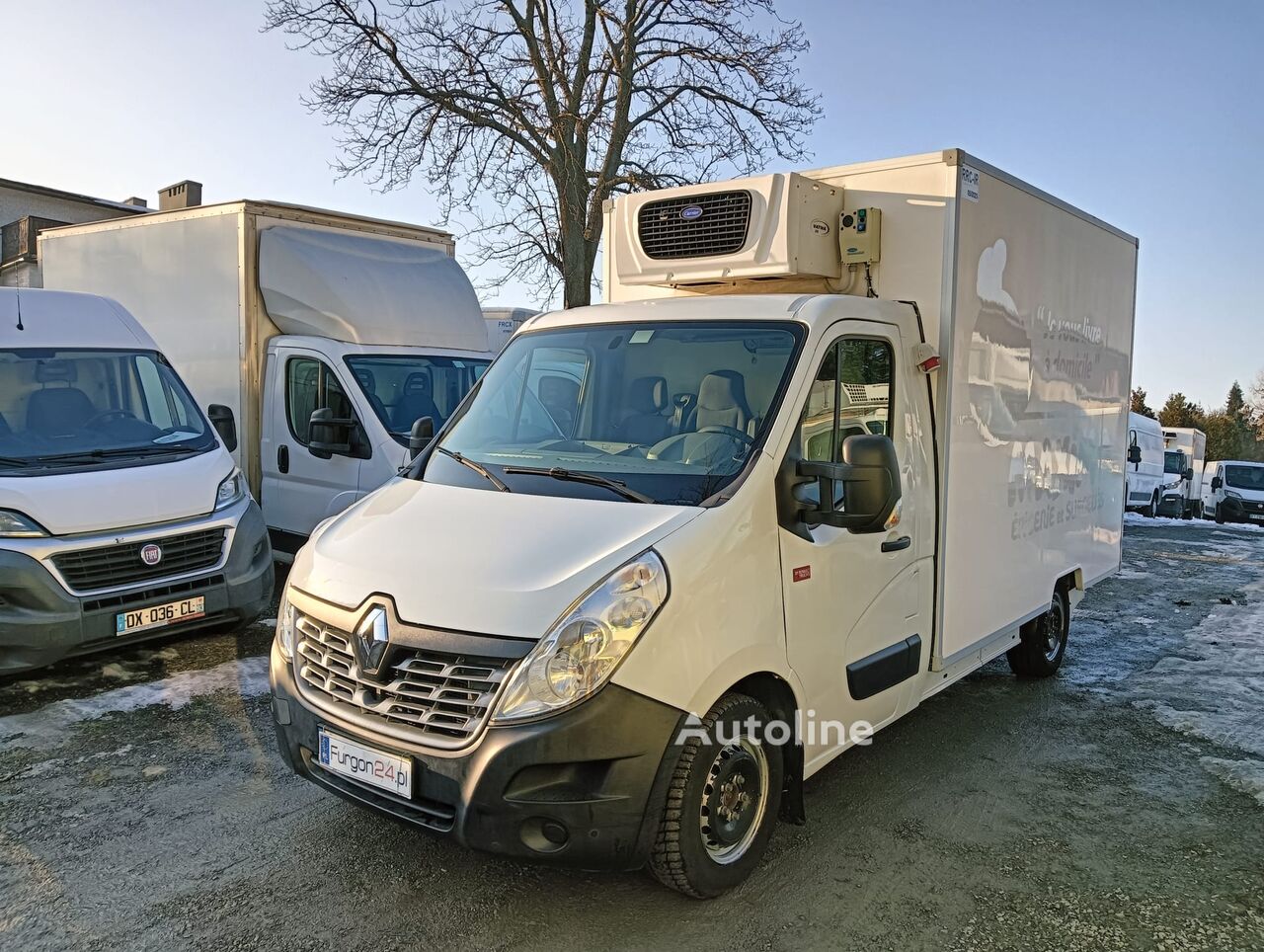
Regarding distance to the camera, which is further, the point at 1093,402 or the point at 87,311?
the point at 87,311

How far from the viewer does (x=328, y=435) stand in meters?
7.82

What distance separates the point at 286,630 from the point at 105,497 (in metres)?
2.87

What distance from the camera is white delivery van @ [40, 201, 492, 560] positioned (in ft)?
27.5

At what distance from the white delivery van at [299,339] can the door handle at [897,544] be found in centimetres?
480

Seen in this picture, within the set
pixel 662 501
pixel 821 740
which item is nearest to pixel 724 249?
pixel 662 501

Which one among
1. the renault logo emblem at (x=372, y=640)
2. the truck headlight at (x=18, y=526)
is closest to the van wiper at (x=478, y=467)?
the renault logo emblem at (x=372, y=640)

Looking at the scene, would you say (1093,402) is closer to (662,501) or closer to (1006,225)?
(1006,225)

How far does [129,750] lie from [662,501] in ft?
10.6

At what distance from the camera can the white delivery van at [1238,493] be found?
25.3 m

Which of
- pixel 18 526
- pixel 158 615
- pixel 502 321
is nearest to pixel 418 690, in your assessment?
pixel 158 615

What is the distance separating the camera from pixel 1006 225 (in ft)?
16.8

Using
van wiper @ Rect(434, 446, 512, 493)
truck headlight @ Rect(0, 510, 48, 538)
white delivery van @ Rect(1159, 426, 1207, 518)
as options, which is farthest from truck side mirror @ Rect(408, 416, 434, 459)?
white delivery van @ Rect(1159, 426, 1207, 518)

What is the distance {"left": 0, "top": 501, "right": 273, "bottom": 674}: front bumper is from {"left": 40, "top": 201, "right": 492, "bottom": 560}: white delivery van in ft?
5.70

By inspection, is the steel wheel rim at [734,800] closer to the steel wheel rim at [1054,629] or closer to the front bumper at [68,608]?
the steel wheel rim at [1054,629]
